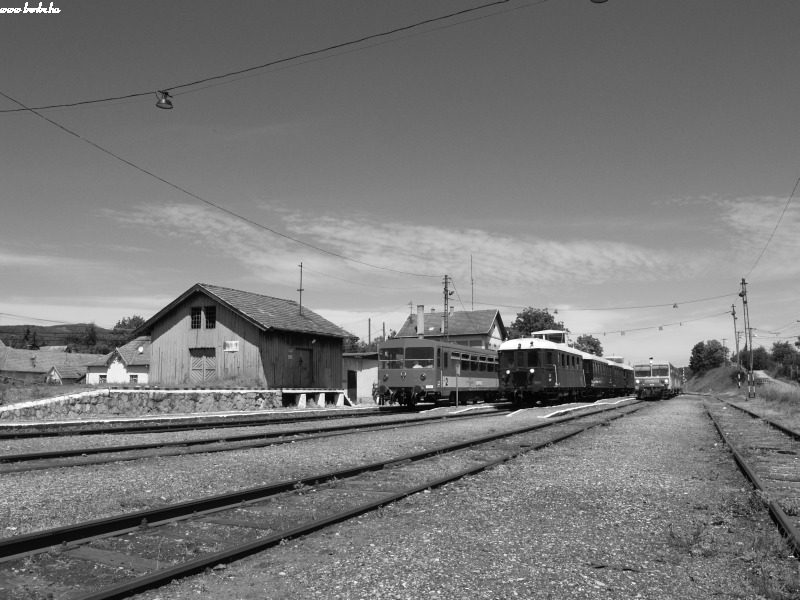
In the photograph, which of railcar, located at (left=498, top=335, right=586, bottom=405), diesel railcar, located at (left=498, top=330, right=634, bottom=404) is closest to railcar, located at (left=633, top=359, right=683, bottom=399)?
diesel railcar, located at (left=498, top=330, right=634, bottom=404)

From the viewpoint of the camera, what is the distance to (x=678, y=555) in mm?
5375

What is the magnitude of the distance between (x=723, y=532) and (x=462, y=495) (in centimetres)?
293

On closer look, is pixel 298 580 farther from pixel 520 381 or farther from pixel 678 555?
pixel 520 381

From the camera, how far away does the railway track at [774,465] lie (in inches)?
264

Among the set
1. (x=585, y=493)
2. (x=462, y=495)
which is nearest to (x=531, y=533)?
(x=462, y=495)

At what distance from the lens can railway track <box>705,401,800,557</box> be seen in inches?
Result: 264

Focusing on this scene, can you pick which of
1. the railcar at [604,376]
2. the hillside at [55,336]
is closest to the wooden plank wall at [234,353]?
the railcar at [604,376]

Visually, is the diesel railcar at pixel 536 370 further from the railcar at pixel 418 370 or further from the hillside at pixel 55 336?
the hillside at pixel 55 336

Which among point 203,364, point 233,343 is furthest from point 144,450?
point 203,364

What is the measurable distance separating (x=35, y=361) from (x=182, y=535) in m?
90.8

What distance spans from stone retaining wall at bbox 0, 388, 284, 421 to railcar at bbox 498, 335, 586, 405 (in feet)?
37.3

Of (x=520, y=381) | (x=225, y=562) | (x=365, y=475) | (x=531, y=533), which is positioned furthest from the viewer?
(x=520, y=381)

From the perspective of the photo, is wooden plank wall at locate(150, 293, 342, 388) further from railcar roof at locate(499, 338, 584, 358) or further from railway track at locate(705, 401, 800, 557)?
railway track at locate(705, 401, 800, 557)

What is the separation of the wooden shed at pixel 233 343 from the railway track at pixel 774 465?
21.4m
